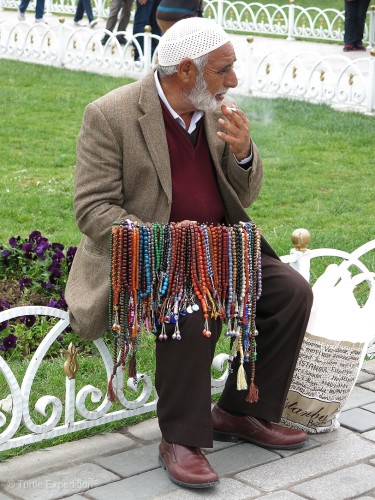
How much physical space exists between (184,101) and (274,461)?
1.35m

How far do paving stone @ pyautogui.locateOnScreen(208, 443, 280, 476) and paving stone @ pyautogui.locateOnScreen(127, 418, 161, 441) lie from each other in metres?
0.25

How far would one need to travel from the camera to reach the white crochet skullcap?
149 inches

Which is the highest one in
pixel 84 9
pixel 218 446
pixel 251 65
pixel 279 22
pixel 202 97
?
pixel 202 97

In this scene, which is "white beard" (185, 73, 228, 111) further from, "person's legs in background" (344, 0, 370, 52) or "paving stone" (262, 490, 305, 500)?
"person's legs in background" (344, 0, 370, 52)

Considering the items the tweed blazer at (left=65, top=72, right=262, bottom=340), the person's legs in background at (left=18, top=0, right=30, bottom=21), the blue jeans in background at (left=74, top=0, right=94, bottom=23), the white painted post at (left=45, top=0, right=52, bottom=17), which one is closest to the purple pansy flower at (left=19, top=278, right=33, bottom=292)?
the tweed blazer at (left=65, top=72, right=262, bottom=340)

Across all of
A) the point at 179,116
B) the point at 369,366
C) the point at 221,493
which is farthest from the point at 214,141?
the point at 369,366

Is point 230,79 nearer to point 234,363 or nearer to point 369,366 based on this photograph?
point 234,363

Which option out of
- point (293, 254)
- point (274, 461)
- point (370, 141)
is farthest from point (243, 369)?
point (370, 141)

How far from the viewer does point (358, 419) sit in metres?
4.20

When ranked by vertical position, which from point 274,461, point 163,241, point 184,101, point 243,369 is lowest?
point 274,461

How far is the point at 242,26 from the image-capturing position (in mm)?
17562

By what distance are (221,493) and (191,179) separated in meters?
1.15

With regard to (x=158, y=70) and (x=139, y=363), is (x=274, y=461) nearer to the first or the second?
(x=139, y=363)

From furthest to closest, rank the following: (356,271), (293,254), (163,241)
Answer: (356,271) → (293,254) → (163,241)
